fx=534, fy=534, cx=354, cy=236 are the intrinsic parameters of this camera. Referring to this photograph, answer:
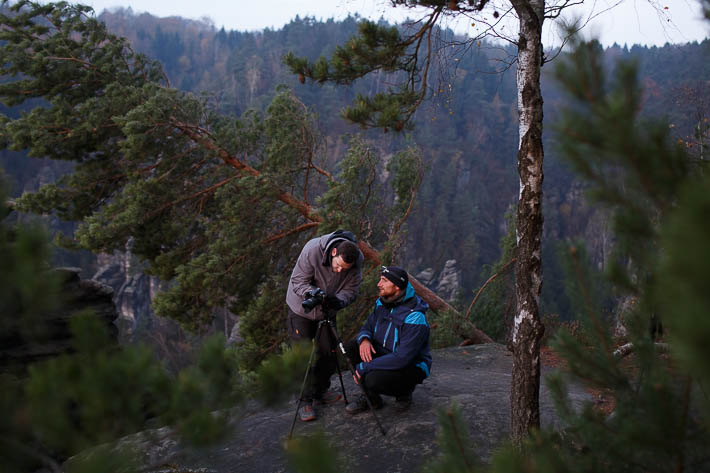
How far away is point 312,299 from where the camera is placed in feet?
13.0

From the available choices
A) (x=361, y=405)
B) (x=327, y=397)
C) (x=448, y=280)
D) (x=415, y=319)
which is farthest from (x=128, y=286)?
(x=415, y=319)

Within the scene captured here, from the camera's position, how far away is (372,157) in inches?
391

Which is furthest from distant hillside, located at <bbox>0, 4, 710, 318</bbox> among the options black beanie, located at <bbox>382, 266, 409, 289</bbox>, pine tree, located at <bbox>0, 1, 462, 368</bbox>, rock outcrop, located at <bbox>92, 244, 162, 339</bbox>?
black beanie, located at <bbox>382, 266, 409, 289</bbox>

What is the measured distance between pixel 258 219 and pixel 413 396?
572 centimetres

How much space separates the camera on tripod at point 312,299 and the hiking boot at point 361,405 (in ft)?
3.09

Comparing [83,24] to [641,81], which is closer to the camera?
[641,81]

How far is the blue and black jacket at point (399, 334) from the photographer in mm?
4074

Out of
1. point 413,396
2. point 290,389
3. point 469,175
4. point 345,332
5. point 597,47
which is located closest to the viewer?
point 597,47

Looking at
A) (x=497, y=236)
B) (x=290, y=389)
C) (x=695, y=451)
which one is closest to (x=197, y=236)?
(x=290, y=389)

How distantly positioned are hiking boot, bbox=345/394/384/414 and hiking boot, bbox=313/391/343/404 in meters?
0.29

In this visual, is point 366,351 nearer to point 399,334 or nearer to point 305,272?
point 399,334

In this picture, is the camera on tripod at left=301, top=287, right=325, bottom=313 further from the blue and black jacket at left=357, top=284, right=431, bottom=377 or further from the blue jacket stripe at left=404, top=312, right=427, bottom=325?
the blue jacket stripe at left=404, top=312, right=427, bottom=325

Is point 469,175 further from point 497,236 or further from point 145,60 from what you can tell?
point 145,60

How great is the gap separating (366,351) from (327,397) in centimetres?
77
